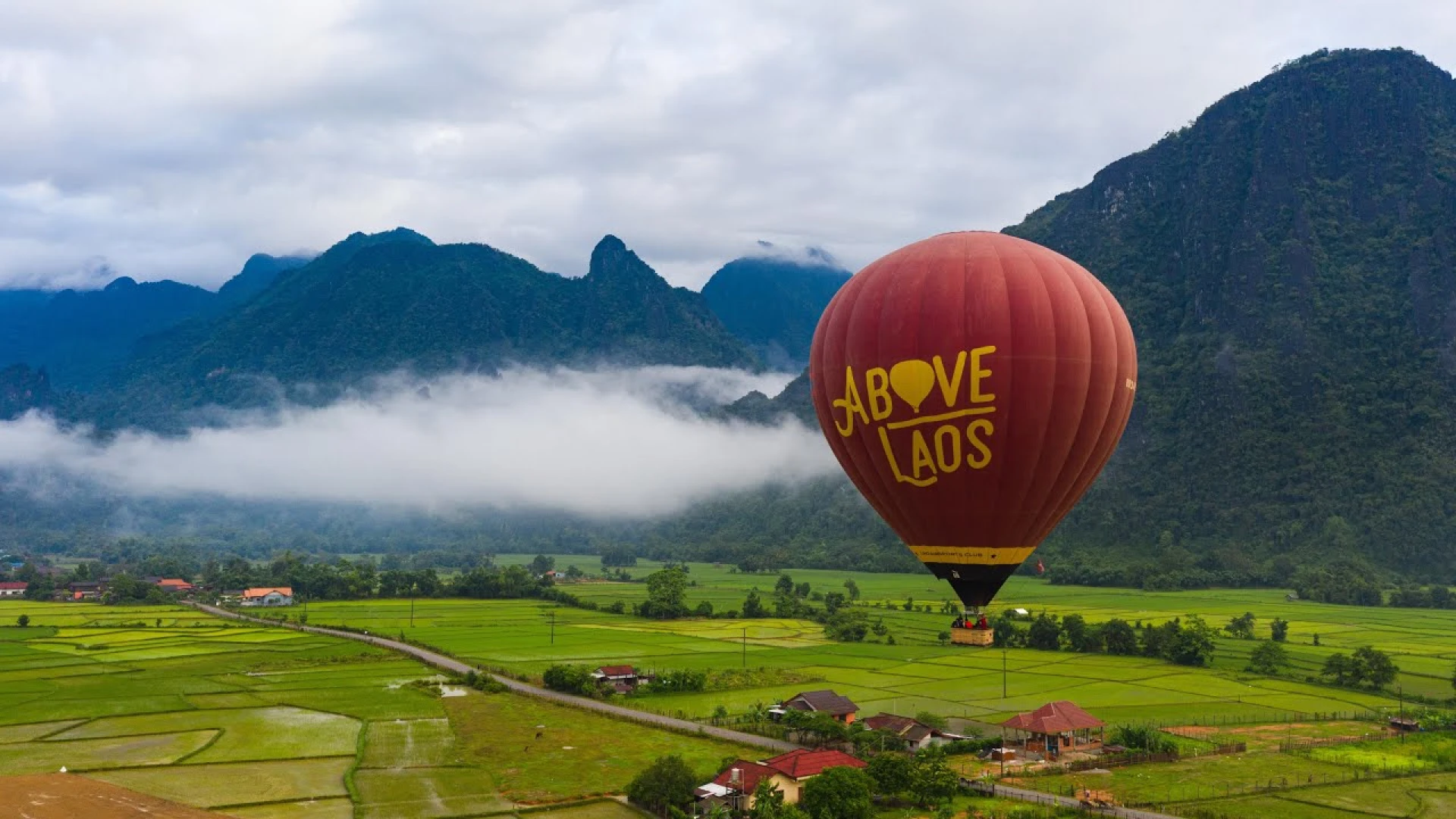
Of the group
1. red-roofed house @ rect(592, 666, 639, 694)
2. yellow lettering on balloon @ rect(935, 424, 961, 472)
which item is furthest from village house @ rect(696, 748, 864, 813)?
red-roofed house @ rect(592, 666, 639, 694)

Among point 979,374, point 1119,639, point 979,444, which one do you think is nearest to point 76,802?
point 979,444

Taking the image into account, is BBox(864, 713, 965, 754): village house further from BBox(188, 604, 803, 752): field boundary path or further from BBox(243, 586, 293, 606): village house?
BBox(243, 586, 293, 606): village house

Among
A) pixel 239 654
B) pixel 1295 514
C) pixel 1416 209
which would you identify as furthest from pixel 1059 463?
pixel 1416 209

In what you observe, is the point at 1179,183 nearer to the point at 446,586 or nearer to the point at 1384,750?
the point at 446,586

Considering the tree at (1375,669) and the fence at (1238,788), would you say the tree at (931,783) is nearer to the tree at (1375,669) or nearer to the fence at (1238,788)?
the fence at (1238,788)

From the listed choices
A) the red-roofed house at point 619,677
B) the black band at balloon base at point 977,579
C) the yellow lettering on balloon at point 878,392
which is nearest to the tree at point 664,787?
the black band at balloon base at point 977,579
